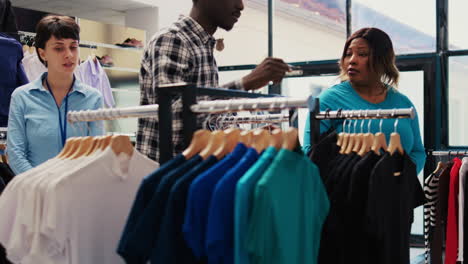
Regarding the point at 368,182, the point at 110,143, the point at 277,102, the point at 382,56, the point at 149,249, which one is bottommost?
the point at 149,249

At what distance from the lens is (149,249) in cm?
141

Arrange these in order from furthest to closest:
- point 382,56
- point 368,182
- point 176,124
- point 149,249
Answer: point 382,56, point 176,124, point 368,182, point 149,249

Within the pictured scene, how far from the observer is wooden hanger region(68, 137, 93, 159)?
1812 mm

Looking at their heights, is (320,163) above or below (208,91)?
below

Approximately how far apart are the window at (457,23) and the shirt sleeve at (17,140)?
465 cm

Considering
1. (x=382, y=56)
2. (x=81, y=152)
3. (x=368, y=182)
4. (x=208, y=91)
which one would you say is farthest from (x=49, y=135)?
(x=382, y=56)

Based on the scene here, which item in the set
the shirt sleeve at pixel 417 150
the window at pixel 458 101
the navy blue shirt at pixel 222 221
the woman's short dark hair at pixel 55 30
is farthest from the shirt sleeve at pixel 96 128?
the window at pixel 458 101

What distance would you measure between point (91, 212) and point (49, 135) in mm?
929

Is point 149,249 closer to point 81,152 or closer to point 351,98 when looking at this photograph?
point 81,152

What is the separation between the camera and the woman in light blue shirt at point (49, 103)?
245cm

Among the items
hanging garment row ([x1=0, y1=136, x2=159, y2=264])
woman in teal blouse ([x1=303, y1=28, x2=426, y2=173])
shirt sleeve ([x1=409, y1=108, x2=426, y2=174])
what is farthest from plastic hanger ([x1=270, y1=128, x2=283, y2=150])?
shirt sleeve ([x1=409, y1=108, x2=426, y2=174])

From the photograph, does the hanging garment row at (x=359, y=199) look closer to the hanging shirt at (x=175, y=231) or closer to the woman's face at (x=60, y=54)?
the hanging shirt at (x=175, y=231)

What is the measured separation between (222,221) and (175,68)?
0.86m

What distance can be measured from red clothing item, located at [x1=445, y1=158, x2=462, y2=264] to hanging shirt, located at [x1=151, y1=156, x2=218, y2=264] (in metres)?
2.65
